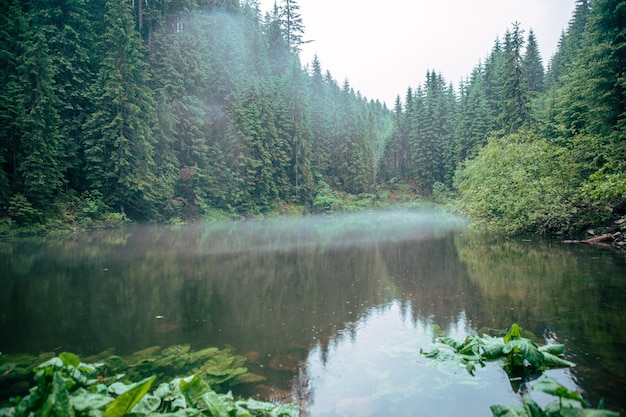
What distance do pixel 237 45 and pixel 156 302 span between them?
4129cm

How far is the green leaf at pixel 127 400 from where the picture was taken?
250 centimetres

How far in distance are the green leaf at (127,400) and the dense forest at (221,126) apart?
10775mm

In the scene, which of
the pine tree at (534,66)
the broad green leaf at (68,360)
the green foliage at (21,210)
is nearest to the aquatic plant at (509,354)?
the broad green leaf at (68,360)

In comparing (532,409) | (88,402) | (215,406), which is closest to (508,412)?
(532,409)

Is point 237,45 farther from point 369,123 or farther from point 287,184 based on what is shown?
point 369,123

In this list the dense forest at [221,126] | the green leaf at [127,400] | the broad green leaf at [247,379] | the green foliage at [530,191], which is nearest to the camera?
the green leaf at [127,400]

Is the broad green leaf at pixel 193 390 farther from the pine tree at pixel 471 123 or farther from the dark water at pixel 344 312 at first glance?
the pine tree at pixel 471 123

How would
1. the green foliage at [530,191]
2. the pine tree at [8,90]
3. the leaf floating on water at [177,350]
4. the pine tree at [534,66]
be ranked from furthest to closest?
the pine tree at [534,66] → the pine tree at [8,90] → the green foliage at [530,191] → the leaf floating on water at [177,350]

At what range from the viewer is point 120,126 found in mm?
24547

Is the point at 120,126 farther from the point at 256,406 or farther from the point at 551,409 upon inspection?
the point at 551,409

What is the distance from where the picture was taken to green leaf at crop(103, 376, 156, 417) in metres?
2.50

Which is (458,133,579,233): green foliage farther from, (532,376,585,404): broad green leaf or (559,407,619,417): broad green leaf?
(559,407,619,417): broad green leaf

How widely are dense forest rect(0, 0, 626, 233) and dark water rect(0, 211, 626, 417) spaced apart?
154 inches

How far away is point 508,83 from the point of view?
32.8 meters
